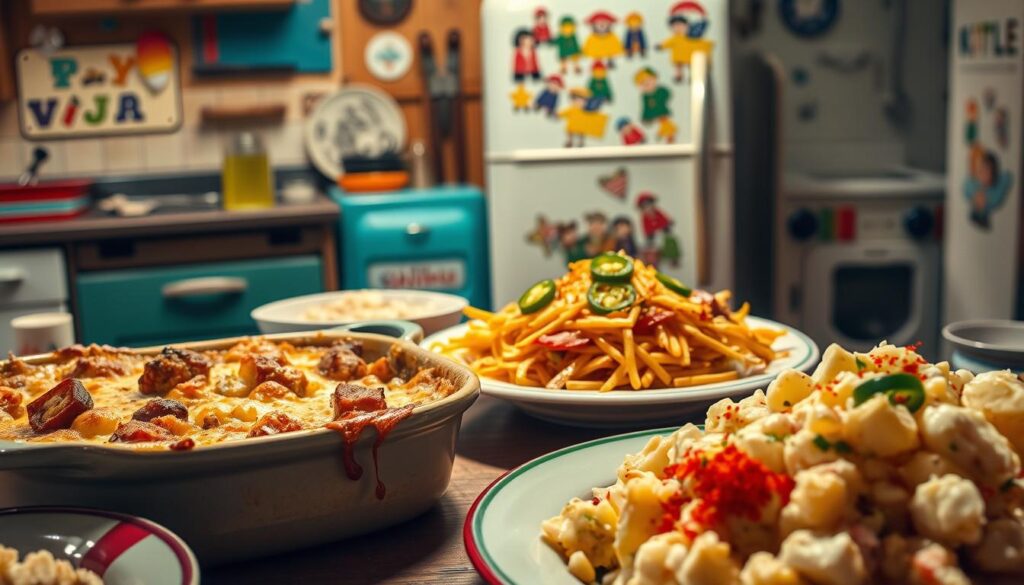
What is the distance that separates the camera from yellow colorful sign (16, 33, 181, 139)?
400 cm

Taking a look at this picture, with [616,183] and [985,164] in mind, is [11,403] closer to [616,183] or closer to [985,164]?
[616,183]

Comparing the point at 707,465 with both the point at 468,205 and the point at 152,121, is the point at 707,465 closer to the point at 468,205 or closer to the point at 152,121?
the point at 468,205

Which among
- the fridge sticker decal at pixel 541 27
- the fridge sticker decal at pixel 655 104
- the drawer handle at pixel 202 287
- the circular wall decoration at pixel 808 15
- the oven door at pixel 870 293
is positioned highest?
the circular wall decoration at pixel 808 15

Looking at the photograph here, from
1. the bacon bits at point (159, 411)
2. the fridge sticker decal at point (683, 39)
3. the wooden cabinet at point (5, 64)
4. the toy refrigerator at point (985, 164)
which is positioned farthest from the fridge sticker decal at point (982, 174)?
the wooden cabinet at point (5, 64)

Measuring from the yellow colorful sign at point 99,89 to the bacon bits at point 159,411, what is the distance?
3344mm

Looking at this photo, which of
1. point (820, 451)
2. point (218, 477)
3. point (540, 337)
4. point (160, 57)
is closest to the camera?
point (820, 451)

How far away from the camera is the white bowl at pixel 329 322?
154cm

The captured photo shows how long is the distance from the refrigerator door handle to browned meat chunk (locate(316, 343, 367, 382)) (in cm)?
240

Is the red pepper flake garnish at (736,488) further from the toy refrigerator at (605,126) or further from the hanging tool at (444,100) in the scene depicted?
the hanging tool at (444,100)

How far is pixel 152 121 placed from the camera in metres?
4.10

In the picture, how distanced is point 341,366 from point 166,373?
7.4 inches

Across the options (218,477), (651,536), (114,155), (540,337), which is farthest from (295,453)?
(114,155)

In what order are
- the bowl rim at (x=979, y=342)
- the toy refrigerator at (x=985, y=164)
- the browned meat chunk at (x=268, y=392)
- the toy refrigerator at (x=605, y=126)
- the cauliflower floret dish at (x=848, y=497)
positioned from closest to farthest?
1. the cauliflower floret dish at (x=848, y=497)
2. the browned meat chunk at (x=268, y=392)
3. the bowl rim at (x=979, y=342)
4. the toy refrigerator at (x=985, y=164)
5. the toy refrigerator at (x=605, y=126)

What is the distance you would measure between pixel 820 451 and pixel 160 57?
151 inches
